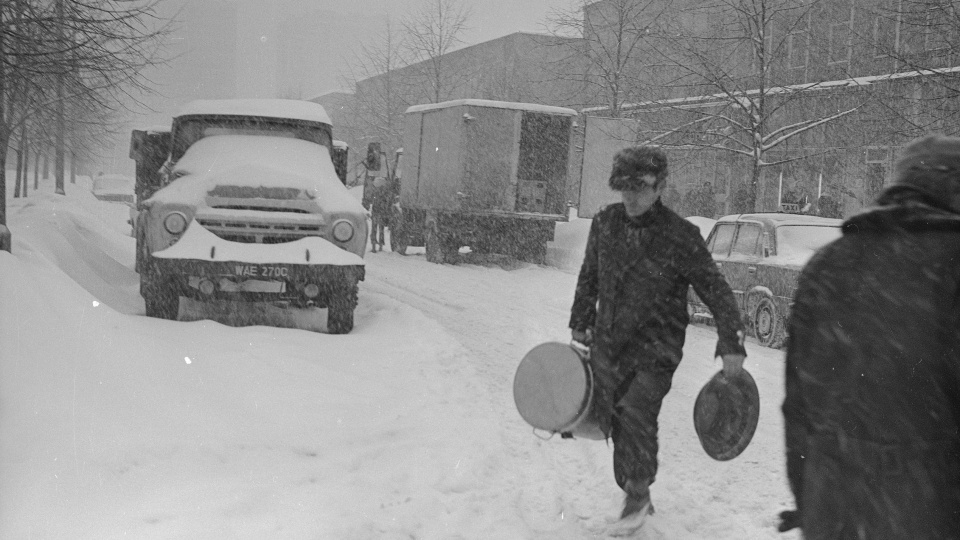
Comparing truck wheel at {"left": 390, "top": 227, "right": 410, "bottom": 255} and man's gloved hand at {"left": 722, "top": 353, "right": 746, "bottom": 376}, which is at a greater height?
man's gloved hand at {"left": 722, "top": 353, "right": 746, "bottom": 376}

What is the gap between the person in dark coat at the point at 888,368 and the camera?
2.15m

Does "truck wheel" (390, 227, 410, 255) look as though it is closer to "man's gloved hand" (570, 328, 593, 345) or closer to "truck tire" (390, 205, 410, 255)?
"truck tire" (390, 205, 410, 255)

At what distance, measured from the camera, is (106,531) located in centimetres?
437

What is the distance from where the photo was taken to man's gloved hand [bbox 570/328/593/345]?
15.6 feet

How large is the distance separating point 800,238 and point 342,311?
5.49m

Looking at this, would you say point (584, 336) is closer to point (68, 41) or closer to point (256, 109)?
point (256, 109)

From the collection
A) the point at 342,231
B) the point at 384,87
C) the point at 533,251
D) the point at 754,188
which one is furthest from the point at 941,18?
the point at 384,87

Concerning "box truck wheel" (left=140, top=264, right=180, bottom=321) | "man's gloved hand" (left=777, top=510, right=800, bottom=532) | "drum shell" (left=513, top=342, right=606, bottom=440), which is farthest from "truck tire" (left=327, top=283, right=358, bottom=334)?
"man's gloved hand" (left=777, top=510, right=800, bottom=532)

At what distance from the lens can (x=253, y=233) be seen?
9.32 m

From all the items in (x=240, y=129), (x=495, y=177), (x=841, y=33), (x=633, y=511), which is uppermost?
(x=841, y=33)

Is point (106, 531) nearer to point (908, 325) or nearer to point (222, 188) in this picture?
point (908, 325)

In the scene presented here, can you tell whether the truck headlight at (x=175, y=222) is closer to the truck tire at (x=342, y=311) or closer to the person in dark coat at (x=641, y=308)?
the truck tire at (x=342, y=311)

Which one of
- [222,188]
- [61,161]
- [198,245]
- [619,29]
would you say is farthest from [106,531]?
[61,161]

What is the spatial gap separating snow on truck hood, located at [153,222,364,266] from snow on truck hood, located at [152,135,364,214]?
0.47m
